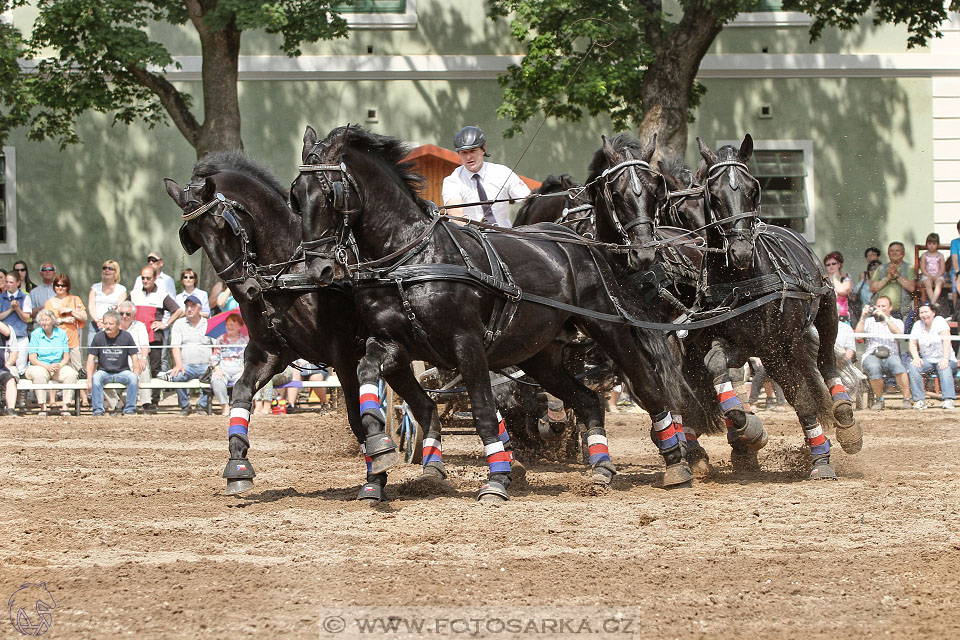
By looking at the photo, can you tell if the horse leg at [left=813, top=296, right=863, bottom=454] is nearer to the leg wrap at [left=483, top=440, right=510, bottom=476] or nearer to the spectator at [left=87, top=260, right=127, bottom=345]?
the leg wrap at [left=483, top=440, right=510, bottom=476]

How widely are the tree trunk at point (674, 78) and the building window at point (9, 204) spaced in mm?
10997

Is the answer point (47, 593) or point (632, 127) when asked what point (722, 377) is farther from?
point (632, 127)

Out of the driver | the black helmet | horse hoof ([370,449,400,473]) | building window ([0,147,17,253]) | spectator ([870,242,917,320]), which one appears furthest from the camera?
building window ([0,147,17,253])

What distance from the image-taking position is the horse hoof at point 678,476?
820 centimetres

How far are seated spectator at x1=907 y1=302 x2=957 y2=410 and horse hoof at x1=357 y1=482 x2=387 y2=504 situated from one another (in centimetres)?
1008

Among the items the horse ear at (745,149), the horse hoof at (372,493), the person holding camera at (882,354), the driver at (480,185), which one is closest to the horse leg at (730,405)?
the horse ear at (745,149)

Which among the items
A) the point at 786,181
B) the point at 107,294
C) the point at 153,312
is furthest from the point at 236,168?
the point at 786,181

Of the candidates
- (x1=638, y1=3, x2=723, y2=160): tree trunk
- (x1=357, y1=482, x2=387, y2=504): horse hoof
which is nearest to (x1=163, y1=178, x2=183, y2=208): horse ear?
(x1=357, y1=482, x2=387, y2=504): horse hoof

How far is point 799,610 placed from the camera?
15.8 feet

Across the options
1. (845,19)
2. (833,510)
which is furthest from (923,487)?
(845,19)

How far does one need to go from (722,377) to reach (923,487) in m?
1.53

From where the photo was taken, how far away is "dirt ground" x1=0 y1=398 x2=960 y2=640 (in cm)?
476

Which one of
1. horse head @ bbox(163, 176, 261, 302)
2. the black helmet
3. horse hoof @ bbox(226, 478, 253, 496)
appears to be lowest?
horse hoof @ bbox(226, 478, 253, 496)

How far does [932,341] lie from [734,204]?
27.8ft
